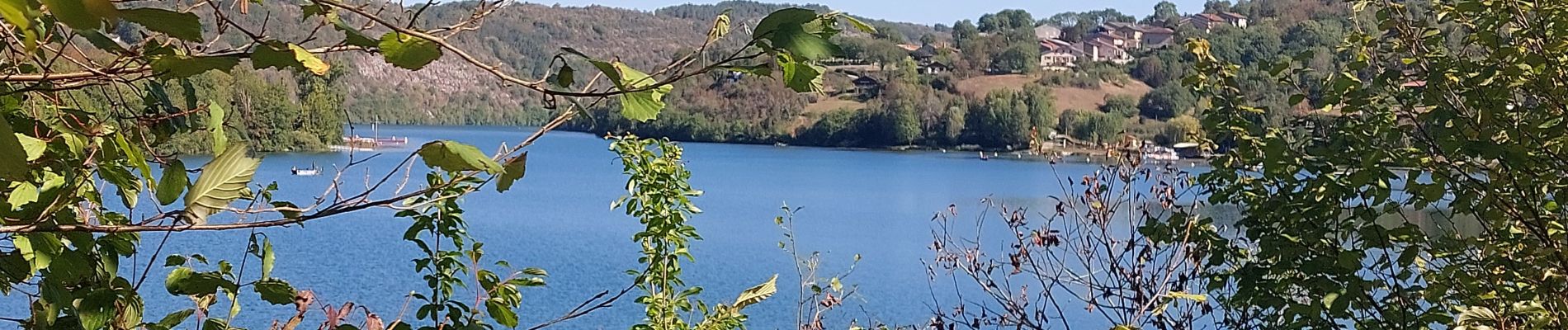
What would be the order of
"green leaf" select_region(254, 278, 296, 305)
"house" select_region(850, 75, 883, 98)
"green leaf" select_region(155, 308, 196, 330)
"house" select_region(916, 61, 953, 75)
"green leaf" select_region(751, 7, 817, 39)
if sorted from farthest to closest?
"house" select_region(916, 61, 953, 75), "house" select_region(850, 75, 883, 98), "green leaf" select_region(155, 308, 196, 330), "green leaf" select_region(254, 278, 296, 305), "green leaf" select_region(751, 7, 817, 39)

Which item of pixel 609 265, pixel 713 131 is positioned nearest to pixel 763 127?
pixel 713 131

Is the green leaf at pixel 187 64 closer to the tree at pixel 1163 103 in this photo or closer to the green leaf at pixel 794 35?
the green leaf at pixel 794 35

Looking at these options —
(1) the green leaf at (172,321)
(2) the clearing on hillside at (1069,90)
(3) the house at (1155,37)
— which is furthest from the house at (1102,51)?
(1) the green leaf at (172,321)

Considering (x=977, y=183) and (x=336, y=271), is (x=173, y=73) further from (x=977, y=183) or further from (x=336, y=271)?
(x=977, y=183)

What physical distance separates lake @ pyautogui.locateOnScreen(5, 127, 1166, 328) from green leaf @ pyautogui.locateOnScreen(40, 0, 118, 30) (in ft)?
1.29

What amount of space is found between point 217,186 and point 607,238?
60.5 ft

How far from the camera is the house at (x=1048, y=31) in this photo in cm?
11990

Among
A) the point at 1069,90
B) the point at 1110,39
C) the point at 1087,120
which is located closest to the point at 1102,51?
the point at 1110,39

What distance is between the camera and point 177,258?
146cm

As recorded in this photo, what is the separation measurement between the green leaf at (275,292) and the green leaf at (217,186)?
0.37 meters

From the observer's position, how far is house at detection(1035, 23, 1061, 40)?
11990 centimetres

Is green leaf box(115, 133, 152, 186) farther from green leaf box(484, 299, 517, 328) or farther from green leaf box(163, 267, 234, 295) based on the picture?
green leaf box(484, 299, 517, 328)

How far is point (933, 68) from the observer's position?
87.1 meters

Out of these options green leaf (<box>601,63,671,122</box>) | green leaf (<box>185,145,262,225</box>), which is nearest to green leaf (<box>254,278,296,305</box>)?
green leaf (<box>185,145,262,225</box>)
